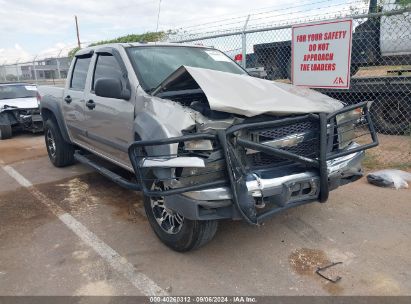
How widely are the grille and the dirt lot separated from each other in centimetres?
87

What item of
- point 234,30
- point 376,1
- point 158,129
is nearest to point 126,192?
point 158,129

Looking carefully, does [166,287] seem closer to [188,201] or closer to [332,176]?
[188,201]

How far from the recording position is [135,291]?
2869mm

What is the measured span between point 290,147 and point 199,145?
773 millimetres

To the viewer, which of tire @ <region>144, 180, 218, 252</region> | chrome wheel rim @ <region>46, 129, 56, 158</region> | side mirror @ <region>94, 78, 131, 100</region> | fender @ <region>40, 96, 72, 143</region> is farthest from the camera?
chrome wheel rim @ <region>46, 129, 56, 158</region>

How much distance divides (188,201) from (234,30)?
17.8 feet

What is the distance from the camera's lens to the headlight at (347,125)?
334cm

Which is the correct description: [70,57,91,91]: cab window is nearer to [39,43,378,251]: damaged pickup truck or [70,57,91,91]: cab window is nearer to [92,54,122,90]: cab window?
[92,54,122,90]: cab window

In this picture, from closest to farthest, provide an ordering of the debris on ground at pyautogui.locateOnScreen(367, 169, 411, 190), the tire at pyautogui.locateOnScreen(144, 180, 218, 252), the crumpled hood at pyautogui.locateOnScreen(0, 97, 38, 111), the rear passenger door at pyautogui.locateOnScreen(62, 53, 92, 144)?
the tire at pyautogui.locateOnScreen(144, 180, 218, 252) → the debris on ground at pyautogui.locateOnScreen(367, 169, 411, 190) → the rear passenger door at pyautogui.locateOnScreen(62, 53, 92, 144) → the crumpled hood at pyautogui.locateOnScreen(0, 97, 38, 111)

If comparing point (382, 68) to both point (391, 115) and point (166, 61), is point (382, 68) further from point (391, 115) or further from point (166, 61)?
point (166, 61)

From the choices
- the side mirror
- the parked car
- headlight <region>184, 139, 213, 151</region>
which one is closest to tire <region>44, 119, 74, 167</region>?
the side mirror

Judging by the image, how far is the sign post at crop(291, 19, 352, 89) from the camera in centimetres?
552

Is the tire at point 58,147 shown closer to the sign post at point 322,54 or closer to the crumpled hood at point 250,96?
the crumpled hood at point 250,96

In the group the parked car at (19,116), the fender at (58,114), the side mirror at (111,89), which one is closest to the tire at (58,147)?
the fender at (58,114)
